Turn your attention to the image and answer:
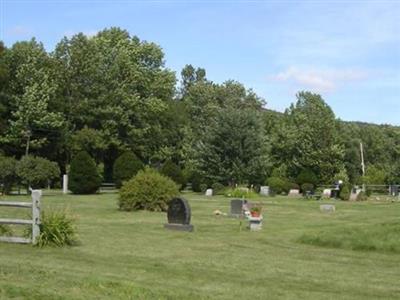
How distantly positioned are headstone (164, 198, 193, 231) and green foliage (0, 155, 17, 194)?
25316mm

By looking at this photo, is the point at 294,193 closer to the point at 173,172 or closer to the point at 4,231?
the point at 173,172

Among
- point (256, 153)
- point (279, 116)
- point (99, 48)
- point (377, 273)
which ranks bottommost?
point (377, 273)

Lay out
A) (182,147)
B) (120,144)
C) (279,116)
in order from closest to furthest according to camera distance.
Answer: (120,144)
(182,147)
(279,116)

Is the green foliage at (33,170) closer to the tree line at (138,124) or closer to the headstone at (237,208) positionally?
the tree line at (138,124)

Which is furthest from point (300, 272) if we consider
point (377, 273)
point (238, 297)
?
point (238, 297)

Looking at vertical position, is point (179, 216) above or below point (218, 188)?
below

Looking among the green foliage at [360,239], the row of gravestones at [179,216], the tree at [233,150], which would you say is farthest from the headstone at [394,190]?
the green foliage at [360,239]

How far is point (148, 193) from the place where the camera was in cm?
2983

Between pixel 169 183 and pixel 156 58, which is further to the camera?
pixel 156 58

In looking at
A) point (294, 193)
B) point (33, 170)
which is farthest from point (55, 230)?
point (294, 193)

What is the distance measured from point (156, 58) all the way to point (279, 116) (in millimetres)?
16770

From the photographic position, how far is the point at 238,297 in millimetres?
9969

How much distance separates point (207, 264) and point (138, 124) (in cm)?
5723

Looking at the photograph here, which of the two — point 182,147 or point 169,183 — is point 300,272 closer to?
point 169,183
